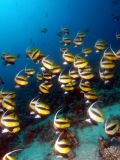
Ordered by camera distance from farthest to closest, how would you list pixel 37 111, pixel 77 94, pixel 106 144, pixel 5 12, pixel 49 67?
pixel 5 12
pixel 77 94
pixel 49 67
pixel 106 144
pixel 37 111

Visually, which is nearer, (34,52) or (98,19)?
(34,52)

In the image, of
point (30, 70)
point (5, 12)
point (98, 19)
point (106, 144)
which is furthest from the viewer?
point (5, 12)

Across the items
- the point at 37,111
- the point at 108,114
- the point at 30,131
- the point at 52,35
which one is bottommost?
the point at 52,35

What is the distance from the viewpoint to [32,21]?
16950 centimetres

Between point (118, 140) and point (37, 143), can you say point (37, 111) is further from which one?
point (37, 143)

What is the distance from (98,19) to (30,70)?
10969 centimetres

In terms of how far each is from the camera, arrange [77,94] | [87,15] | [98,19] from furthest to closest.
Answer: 1. [87,15]
2. [98,19]
3. [77,94]

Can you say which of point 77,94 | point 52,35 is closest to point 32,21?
point 52,35

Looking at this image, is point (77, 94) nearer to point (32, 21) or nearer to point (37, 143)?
point (37, 143)

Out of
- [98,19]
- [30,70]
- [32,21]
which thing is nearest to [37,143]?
Answer: [30,70]

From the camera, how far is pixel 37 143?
10.8m

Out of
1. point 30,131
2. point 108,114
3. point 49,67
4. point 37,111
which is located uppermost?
point 49,67

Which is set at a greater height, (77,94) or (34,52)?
(34,52)

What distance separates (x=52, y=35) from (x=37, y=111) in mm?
123466
